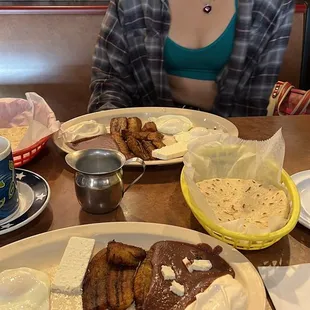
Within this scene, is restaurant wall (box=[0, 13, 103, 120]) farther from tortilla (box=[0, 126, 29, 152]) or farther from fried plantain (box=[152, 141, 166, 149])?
fried plantain (box=[152, 141, 166, 149])

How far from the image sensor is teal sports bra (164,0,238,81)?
2.02 metres

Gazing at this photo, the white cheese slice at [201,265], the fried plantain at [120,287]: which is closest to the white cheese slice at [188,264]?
the white cheese slice at [201,265]

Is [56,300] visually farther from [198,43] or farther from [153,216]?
[198,43]

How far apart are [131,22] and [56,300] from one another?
55.9 inches

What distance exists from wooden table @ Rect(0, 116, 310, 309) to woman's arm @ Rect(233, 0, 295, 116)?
0.57 meters

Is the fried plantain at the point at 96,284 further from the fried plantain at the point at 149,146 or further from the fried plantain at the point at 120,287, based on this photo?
the fried plantain at the point at 149,146

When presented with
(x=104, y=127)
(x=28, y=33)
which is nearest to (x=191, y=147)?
(x=104, y=127)

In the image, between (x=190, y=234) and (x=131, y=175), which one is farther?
(x=131, y=175)

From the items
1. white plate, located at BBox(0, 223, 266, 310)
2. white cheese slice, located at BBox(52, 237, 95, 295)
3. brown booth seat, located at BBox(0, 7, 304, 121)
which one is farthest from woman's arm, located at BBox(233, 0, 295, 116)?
white cheese slice, located at BBox(52, 237, 95, 295)

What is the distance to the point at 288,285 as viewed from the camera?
3.25 ft

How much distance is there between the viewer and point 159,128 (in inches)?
63.2

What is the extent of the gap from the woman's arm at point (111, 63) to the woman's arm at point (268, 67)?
0.54 m

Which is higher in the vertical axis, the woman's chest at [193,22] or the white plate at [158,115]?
the woman's chest at [193,22]

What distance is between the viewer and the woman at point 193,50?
2.01 meters
